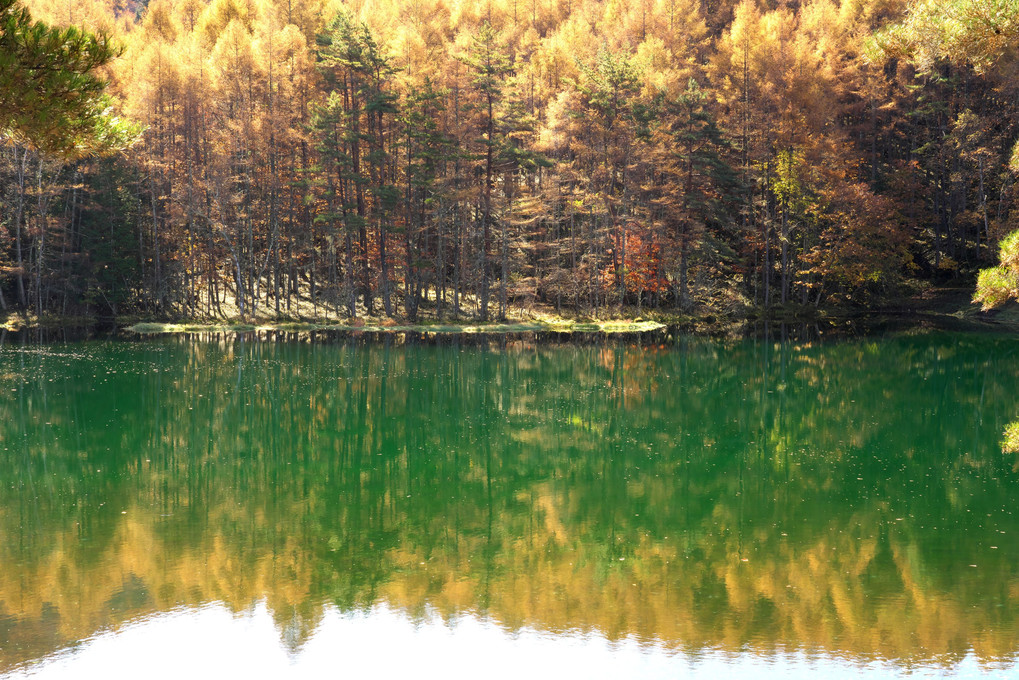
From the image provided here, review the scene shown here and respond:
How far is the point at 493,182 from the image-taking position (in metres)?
39.5

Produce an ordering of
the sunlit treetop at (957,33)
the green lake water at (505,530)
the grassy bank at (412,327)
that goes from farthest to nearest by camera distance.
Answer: the grassy bank at (412,327) < the green lake water at (505,530) < the sunlit treetop at (957,33)

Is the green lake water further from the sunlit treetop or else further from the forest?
the forest

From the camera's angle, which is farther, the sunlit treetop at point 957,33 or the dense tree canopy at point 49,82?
the dense tree canopy at point 49,82

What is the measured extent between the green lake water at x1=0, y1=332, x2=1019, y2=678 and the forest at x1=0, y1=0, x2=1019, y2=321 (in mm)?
17994

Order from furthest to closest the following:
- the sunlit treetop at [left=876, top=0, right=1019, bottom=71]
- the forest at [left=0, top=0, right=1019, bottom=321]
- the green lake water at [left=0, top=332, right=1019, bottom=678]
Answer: the forest at [left=0, top=0, right=1019, bottom=321]
the green lake water at [left=0, top=332, right=1019, bottom=678]
the sunlit treetop at [left=876, top=0, right=1019, bottom=71]

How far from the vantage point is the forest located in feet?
125

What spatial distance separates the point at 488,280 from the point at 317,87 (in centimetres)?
1174

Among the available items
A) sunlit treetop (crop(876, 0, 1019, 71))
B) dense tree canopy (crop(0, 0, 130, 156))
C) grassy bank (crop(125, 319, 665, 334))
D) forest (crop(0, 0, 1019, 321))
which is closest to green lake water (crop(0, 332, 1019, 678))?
dense tree canopy (crop(0, 0, 130, 156))

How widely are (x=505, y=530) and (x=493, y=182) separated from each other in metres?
29.8

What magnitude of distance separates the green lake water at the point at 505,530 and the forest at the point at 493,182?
1799cm

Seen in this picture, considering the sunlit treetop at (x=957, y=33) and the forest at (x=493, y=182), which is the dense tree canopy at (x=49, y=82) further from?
the forest at (x=493, y=182)

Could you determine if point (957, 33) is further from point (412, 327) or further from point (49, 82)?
point (412, 327)

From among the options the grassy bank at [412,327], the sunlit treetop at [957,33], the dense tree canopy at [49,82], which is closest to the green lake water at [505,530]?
the dense tree canopy at [49,82]

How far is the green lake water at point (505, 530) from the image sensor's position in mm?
7949
